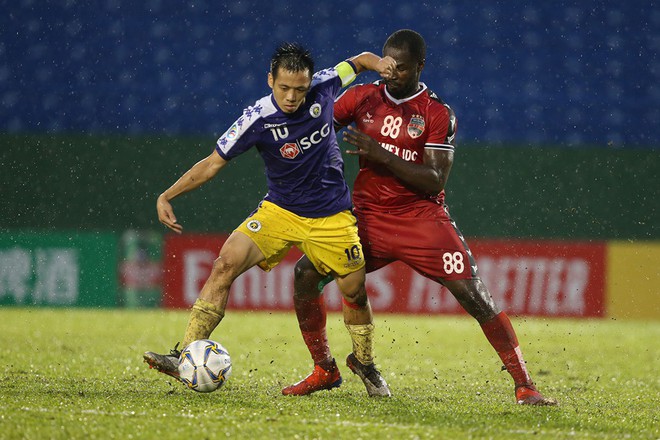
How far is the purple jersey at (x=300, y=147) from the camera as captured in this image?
5312 mm

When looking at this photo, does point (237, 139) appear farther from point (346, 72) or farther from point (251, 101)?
point (251, 101)

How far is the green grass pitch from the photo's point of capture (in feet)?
14.4

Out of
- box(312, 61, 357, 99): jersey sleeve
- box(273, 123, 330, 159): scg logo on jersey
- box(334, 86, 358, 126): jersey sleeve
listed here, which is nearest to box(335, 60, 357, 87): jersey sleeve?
box(312, 61, 357, 99): jersey sleeve

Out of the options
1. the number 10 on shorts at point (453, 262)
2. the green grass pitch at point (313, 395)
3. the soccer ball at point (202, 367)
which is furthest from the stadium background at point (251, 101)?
the number 10 on shorts at point (453, 262)

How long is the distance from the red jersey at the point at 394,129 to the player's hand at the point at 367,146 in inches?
13.4

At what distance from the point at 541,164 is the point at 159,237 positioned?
17.7 feet

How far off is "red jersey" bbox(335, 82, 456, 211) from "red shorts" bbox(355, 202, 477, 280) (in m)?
0.07

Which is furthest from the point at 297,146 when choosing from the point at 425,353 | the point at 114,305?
the point at 114,305

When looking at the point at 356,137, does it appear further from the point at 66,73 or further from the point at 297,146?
the point at 66,73

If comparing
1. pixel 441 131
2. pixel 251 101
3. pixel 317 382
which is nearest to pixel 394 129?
pixel 441 131

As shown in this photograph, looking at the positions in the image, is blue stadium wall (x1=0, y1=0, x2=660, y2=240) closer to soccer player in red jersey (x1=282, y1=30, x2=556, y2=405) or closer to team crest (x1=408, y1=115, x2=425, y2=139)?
soccer player in red jersey (x1=282, y1=30, x2=556, y2=405)

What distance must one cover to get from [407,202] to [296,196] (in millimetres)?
680

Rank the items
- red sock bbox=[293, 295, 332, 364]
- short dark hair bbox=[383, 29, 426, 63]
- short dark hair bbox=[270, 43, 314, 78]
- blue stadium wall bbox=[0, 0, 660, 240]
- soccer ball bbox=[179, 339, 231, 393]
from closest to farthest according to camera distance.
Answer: soccer ball bbox=[179, 339, 231, 393], short dark hair bbox=[270, 43, 314, 78], short dark hair bbox=[383, 29, 426, 63], red sock bbox=[293, 295, 332, 364], blue stadium wall bbox=[0, 0, 660, 240]

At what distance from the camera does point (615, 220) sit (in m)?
13.6
